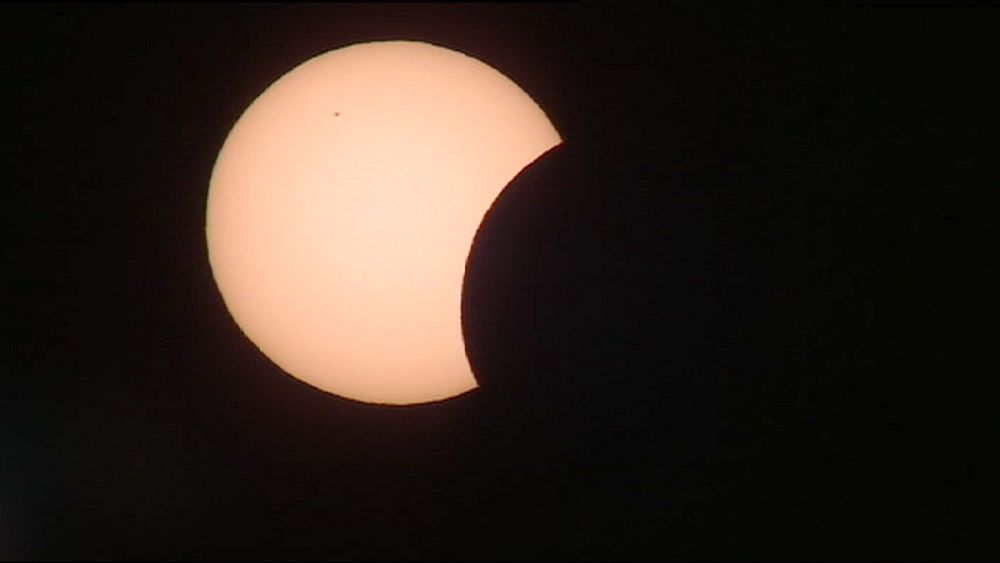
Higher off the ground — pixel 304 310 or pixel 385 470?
pixel 304 310

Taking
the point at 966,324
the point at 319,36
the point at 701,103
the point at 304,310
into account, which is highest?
the point at 319,36

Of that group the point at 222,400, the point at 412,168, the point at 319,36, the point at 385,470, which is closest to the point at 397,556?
the point at 385,470

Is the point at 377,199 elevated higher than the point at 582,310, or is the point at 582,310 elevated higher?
the point at 377,199

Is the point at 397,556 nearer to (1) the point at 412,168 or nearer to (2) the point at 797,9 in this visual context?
(1) the point at 412,168
